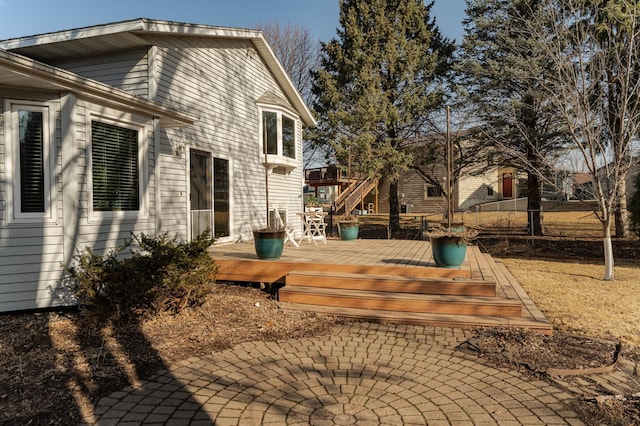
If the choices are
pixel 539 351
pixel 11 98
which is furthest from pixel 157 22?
pixel 539 351

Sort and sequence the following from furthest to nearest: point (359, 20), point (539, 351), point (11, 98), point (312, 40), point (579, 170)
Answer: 1. point (312, 40)
2. point (359, 20)
3. point (579, 170)
4. point (11, 98)
5. point (539, 351)

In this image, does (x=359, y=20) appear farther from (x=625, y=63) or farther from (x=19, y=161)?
(x=19, y=161)

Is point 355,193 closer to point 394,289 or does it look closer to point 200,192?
point 200,192

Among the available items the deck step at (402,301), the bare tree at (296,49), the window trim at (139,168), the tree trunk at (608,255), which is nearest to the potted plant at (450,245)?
the deck step at (402,301)

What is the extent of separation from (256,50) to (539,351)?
936 centimetres

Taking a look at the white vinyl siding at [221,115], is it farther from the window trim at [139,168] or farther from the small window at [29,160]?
the small window at [29,160]

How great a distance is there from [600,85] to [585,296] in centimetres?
472

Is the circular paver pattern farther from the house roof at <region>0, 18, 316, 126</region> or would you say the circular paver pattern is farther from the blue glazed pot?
the house roof at <region>0, 18, 316, 126</region>

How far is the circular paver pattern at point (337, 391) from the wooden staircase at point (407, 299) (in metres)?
0.80

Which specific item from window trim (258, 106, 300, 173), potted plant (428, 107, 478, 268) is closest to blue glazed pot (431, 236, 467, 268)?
potted plant (428, 107, 478, 268)

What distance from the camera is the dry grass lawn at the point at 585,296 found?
457 centimetres

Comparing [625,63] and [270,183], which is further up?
[625,63]

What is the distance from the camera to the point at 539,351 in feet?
12.0

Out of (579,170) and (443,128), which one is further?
(443,128)
